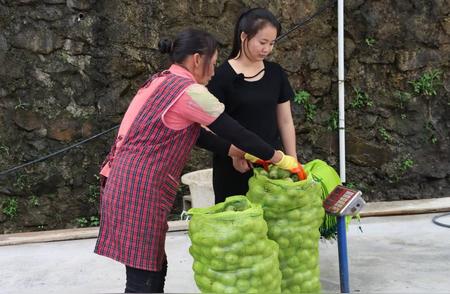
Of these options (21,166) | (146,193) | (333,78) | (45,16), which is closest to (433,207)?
(333,78)

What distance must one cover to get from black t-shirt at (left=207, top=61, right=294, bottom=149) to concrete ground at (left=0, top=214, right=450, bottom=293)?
3.50 ft

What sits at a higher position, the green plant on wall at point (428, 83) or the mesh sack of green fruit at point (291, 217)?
the green plant on wall at point (428, 83)

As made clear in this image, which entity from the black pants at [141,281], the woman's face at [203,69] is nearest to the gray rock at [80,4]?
the woman's face at [203,69]

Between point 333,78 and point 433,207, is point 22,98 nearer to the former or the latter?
point 333,78

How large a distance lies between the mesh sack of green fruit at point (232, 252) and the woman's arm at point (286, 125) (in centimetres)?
83

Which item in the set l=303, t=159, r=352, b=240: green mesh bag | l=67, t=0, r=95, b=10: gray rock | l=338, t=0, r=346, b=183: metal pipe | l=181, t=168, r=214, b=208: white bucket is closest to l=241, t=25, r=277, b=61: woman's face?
l=303, t=159, r=352, b=240: green mesh bag

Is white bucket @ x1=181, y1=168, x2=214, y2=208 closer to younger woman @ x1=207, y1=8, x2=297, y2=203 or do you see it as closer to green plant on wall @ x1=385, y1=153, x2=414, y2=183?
younger woman @ x1=207, y1=8, x2=297, y2=203

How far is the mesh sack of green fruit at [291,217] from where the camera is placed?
241 centimetres

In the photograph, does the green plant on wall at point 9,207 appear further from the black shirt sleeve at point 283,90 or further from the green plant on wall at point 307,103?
the black shirt sleeve at point 283,90

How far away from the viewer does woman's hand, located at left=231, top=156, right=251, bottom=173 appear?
2605mm

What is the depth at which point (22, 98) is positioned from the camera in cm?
527

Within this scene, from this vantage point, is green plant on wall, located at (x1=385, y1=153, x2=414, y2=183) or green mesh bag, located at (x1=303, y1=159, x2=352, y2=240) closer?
green mesh bag, located at (x1=303, y1=159, x2=352, y2=240)

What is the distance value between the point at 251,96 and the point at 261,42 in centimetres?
26

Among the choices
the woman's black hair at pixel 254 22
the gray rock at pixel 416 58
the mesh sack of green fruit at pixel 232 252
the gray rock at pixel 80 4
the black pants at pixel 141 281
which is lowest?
the black pants at pixel 141 281
